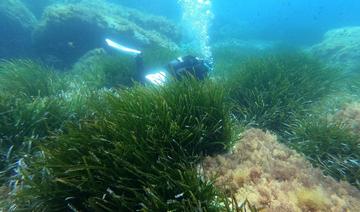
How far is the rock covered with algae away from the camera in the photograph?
3240mm

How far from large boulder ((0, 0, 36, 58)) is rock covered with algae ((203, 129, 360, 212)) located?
14835 millimetres

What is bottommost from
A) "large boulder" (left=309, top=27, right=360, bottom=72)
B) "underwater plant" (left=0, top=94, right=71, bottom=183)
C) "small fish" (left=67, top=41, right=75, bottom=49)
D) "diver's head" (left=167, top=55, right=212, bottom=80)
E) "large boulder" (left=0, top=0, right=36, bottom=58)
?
"large boulder" (left=0, top=0, right=36, bottom=58)

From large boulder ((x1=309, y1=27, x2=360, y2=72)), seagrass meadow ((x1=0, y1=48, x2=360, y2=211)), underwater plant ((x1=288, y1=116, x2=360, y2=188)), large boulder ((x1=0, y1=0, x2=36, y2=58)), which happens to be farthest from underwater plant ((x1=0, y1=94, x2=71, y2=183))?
large boulder ((x1=0, y1=0, x2=36, y2=58))

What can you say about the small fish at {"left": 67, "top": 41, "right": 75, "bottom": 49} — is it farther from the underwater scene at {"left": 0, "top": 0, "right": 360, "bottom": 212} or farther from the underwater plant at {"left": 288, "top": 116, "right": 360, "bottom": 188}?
the underwater plant at {"left": 288, "top": 116, "right": 360, "bottom": 188}

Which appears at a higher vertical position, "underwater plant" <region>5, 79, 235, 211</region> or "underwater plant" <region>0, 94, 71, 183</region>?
"underwater plant" <region>5, 79, 235, 211</region>

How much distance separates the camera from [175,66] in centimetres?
720

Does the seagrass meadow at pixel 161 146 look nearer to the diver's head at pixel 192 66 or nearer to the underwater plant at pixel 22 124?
the underwater plant at pixel 22 124

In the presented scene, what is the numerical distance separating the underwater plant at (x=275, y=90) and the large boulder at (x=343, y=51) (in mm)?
5234

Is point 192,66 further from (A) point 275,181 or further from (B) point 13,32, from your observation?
(B) point 13,32

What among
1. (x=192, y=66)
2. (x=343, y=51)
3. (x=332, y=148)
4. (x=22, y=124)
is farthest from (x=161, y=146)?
(x=343, y=51)

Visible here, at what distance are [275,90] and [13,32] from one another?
1443cm

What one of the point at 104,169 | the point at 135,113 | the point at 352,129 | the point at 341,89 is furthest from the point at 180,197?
the point at 341,89

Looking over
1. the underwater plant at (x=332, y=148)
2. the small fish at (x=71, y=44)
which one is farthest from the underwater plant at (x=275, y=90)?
the small fish at (x=71, y=44)

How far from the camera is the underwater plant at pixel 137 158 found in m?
2.96
